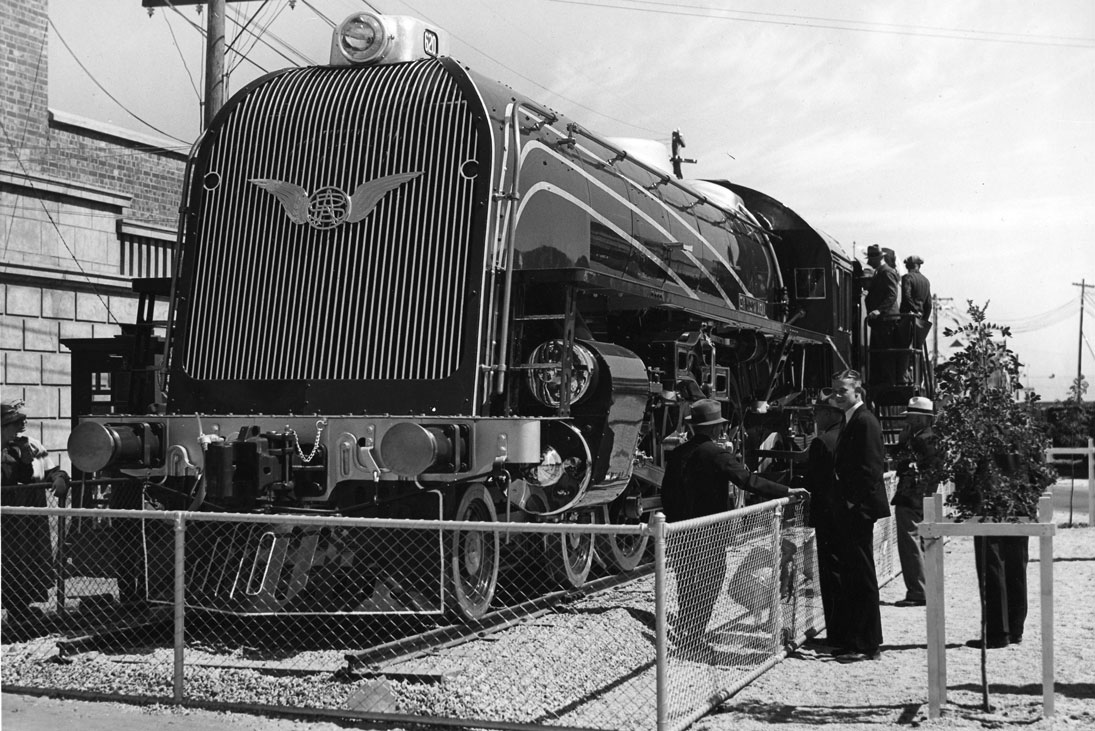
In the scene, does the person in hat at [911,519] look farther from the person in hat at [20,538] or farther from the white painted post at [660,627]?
the person in hat at [20,538]

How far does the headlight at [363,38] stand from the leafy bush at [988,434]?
4.42 m

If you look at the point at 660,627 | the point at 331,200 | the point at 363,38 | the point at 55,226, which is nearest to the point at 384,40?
the point at 363,38

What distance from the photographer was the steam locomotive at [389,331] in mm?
7418

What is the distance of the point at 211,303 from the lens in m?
8.48

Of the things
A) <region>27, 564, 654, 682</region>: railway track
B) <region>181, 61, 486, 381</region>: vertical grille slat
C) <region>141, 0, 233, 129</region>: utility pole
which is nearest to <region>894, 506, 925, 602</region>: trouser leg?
<region>27, 564, 654, 682</region>: railway track

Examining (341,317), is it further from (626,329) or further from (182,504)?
(626,329)

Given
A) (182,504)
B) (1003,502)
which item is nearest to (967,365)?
(1003,502)

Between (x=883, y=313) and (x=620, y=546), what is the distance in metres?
7.34

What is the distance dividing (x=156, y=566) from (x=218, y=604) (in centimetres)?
104

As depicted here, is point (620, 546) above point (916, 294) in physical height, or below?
below

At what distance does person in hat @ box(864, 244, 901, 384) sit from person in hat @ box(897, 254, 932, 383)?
0.09m

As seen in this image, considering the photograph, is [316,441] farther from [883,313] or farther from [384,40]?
[883,313]

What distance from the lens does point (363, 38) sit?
Result: 8789mm

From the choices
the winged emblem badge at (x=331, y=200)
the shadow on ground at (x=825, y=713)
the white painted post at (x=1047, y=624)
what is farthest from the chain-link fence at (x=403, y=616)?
the winged emblem badge at (x=331, y=200)
